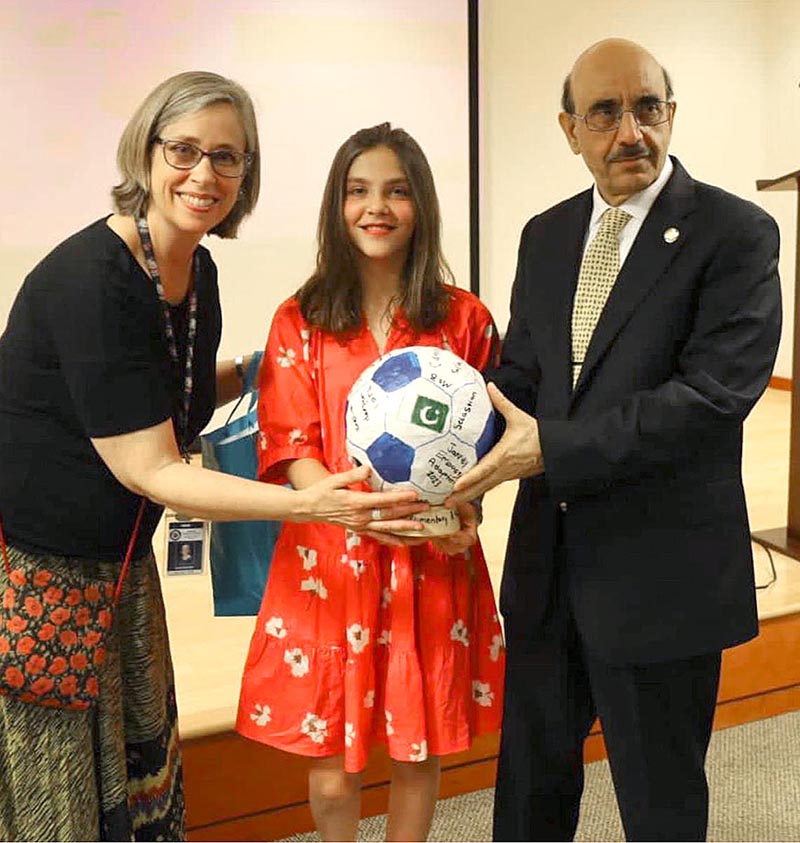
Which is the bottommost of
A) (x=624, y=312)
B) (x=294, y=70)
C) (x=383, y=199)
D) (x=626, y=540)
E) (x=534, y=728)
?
(x=534, y=728)

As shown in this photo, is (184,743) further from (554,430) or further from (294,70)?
(294,70)

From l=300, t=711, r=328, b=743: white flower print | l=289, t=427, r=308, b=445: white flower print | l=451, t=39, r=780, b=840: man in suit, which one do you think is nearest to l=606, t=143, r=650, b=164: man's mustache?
l=451, t=39, r=780, b=840: man in suit

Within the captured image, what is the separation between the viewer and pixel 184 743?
2.28 meters

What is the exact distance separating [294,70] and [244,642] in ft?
10.5

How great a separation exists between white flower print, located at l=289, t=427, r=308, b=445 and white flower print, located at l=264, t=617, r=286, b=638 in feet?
1.08

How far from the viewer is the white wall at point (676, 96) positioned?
5605 millimetres

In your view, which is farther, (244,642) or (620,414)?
(244,642)

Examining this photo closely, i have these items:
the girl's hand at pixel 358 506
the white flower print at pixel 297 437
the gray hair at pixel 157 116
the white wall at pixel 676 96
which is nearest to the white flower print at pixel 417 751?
the girl's hand at pixel 358 506

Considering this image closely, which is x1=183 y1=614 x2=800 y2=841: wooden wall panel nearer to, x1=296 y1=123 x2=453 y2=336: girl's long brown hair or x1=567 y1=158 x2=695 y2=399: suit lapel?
x1=296 y1=123 x2=453 y2=336: girl's long brown hair

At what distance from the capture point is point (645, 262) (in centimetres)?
161

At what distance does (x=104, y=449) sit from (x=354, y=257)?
584mm

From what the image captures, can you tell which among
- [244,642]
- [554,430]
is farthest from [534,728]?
[244,642]

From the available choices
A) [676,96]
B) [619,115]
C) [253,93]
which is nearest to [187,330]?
[619,115]

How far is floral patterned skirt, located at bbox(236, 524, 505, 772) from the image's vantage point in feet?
5.91
